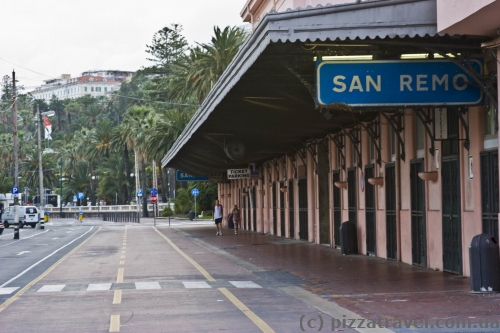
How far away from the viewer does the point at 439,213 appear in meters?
19.1

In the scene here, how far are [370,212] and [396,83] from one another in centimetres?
1068

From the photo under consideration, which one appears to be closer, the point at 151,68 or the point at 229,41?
the point at 229,41

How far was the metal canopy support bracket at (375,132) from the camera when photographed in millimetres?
24109

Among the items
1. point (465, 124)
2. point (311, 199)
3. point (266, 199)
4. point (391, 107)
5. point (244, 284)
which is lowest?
point (244, 284)

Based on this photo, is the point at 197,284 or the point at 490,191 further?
the point at 197,284

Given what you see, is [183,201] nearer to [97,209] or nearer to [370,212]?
[97,209]

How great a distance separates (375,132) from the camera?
80.7 ft

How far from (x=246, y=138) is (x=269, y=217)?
13489mm

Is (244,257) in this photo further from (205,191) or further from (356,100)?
(205,191)

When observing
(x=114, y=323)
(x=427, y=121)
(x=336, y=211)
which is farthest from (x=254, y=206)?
(x=114, y=323)

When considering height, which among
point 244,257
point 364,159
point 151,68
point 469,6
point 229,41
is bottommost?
point 244,257

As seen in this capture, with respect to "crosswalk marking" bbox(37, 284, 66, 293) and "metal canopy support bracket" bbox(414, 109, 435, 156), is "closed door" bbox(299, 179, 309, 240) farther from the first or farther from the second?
"crosswalk marking" bbox(37, 284, 66, 293)

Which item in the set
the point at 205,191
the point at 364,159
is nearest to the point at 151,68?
the point at 205,191

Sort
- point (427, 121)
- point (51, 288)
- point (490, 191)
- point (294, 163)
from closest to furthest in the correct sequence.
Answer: point (490, 191) → point (51, 288) → point (427, 121) → point (294, 163)
